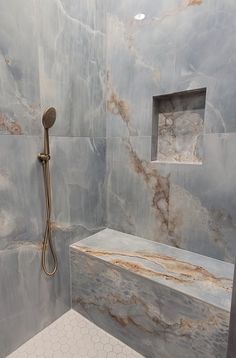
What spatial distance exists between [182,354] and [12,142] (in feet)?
4.68

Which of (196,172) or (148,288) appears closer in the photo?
(148,288)

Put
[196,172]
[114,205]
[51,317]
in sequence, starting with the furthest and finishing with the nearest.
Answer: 1. [114,205]
2. [51,317]
3. [196,172]

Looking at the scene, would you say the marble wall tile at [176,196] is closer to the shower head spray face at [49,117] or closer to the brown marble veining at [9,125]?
the shower head spray face at [49,117]

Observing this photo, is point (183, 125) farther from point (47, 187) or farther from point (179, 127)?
point (47, 187)

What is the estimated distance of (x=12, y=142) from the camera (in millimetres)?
1186

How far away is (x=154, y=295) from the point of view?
118 centimetres

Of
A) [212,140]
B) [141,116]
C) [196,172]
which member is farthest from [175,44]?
[196,172]

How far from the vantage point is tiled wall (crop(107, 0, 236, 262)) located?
4.14 ft

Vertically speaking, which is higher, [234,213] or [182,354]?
[234,213]

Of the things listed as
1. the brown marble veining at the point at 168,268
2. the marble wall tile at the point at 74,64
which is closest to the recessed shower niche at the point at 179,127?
the marble wall tile at the point at 74,64

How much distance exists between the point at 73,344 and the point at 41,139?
128cm

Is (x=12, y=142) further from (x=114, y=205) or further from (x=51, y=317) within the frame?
(x=51, y=317)

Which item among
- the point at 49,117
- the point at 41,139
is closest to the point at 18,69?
the point at 49,117

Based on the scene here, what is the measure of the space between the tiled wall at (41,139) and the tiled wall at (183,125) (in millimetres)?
178
